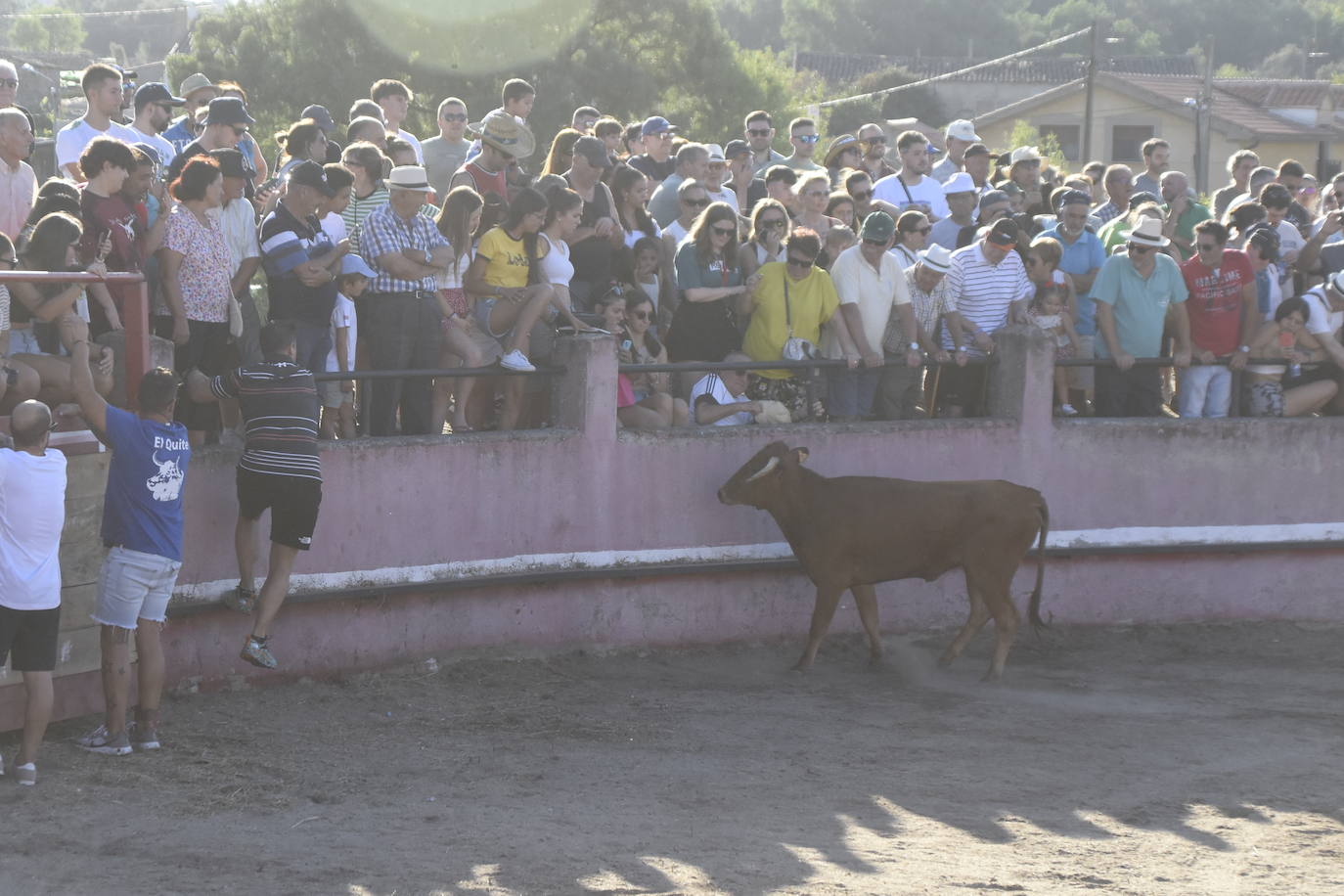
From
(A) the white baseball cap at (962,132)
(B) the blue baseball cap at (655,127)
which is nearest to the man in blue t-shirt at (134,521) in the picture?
(B) the blue baseball cap at (655,127)

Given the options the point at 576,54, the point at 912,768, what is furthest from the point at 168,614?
the point at 576,54

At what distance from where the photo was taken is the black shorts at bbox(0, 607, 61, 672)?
7.36 meters

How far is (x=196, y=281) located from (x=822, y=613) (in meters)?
4.11

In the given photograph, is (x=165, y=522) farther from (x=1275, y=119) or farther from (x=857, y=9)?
(x=857, y=9)

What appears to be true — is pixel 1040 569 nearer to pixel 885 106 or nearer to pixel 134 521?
pixel 134 521

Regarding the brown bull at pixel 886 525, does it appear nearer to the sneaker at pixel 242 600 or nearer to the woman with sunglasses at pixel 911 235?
the woman with sunglasses at pixel 911 235

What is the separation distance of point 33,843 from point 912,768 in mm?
4188

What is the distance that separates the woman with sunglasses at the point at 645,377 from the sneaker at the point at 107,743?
3803 mm

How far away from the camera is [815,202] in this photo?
12.1 metres

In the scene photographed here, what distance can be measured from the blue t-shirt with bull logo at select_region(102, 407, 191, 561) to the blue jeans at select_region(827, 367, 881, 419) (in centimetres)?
472

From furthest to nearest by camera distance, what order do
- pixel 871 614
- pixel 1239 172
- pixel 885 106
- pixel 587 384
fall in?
1. pixel 885 106
2. pixel 1239 172
3. pixel 871 614
4. pixel 587 384

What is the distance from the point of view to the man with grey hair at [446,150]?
42.3 ft

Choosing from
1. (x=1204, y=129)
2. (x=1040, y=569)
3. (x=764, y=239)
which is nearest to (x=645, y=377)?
(x=764, y=239)

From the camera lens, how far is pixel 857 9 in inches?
4269
